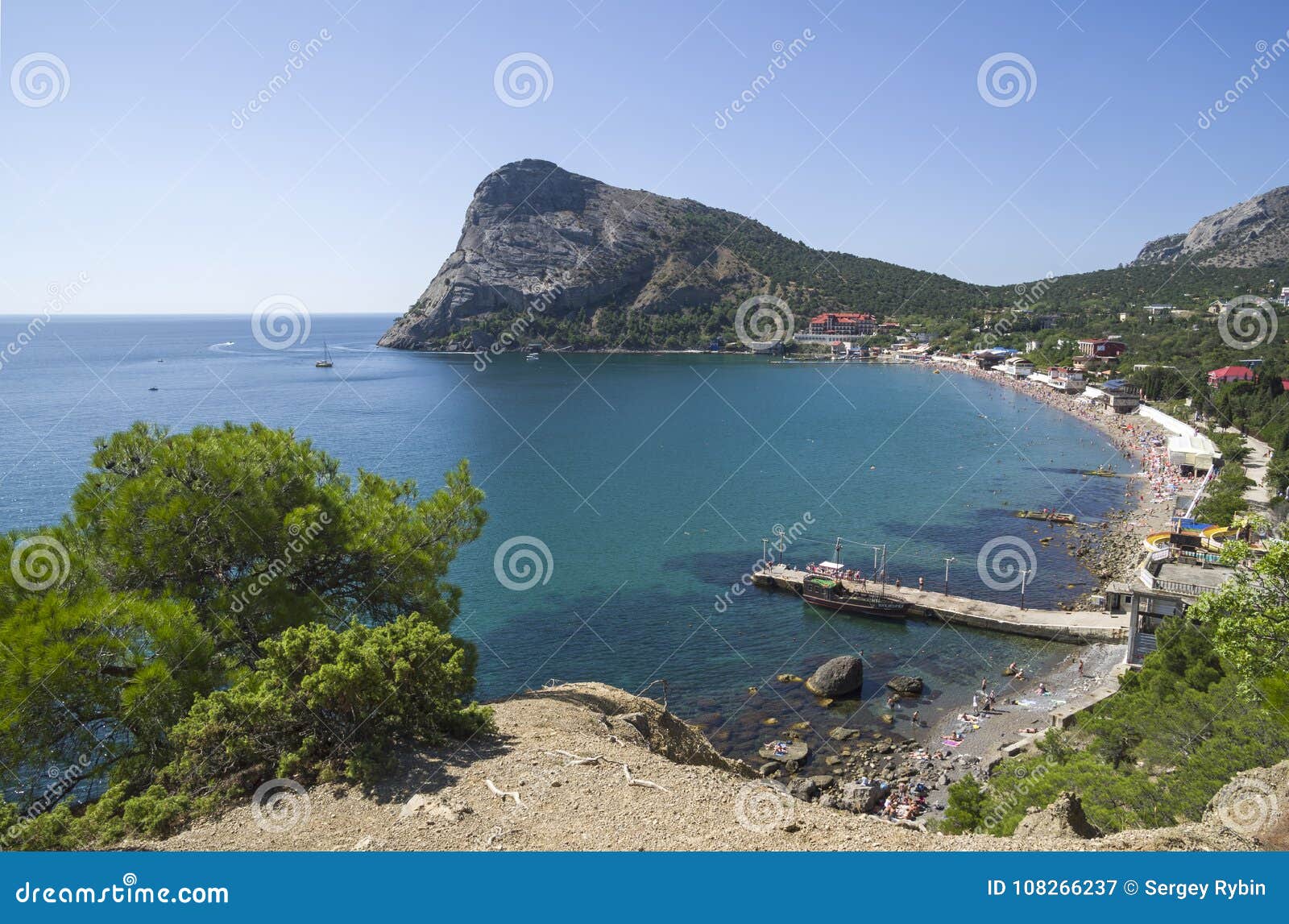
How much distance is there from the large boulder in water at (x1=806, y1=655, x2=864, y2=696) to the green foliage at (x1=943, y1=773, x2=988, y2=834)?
7818 mm

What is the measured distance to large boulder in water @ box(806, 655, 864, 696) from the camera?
21.8 metres

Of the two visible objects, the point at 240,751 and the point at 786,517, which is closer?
the point at 240,751

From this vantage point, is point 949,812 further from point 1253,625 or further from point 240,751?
point 240,751

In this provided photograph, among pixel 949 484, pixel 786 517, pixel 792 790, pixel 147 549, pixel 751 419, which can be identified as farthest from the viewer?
pixel 751 419

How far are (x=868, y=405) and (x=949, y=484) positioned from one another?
102ft

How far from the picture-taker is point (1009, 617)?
2627cm

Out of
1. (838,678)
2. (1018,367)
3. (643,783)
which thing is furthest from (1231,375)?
(643,783)

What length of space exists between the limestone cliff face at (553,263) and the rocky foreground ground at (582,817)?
12403 cm

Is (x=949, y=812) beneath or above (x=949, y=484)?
beneath

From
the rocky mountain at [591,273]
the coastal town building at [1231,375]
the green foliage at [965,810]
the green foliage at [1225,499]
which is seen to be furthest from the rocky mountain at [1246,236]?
the green foliage at [965,810]

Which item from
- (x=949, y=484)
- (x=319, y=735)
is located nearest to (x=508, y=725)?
(x=319, y=735)

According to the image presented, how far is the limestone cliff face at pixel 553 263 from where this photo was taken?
13262 cm

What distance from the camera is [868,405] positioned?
75125 millimetres

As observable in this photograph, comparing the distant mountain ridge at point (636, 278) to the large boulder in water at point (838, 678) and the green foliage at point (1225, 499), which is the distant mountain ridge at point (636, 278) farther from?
the large boulder in water at point (838, 678)
